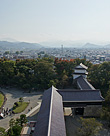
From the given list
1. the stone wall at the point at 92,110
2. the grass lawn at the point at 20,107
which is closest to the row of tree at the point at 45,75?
the grass lawn at the point at 20,107

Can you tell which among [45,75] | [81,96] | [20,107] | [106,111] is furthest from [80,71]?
[20,107]

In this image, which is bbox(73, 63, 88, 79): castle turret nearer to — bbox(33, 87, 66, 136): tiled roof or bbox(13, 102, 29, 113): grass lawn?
bbox(13, 102, 29, 113): grass lawn

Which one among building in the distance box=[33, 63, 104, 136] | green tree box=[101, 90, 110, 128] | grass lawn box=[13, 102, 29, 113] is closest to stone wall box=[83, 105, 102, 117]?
building in the distance box=[33, 63, 104, 136]

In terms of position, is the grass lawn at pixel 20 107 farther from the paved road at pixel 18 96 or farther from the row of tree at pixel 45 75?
the row of tree at pixel 45 75

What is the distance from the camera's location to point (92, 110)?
1619 centimetres

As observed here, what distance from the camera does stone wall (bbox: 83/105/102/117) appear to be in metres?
16.0

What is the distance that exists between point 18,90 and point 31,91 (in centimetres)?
316

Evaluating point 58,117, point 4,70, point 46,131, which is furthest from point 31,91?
point 46,131

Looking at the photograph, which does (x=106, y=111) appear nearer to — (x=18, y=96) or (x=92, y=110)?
(x=92, y=110)

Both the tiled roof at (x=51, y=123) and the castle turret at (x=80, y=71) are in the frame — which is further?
the castle turret at (x=80, y=71)

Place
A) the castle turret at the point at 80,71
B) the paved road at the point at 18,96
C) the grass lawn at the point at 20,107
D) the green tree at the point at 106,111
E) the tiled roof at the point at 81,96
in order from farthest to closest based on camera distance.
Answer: the castle turret at the point at 80,71, the paved road at the point at 18,96, the grass lawn at the point at 20,107, the tiled roof at the point at 81,96, the green tree at the point at 106,111

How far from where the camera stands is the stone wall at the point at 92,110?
16002 mm

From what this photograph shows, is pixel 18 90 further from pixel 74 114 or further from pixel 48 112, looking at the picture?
pixel 48 112

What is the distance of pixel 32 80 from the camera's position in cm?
2755
